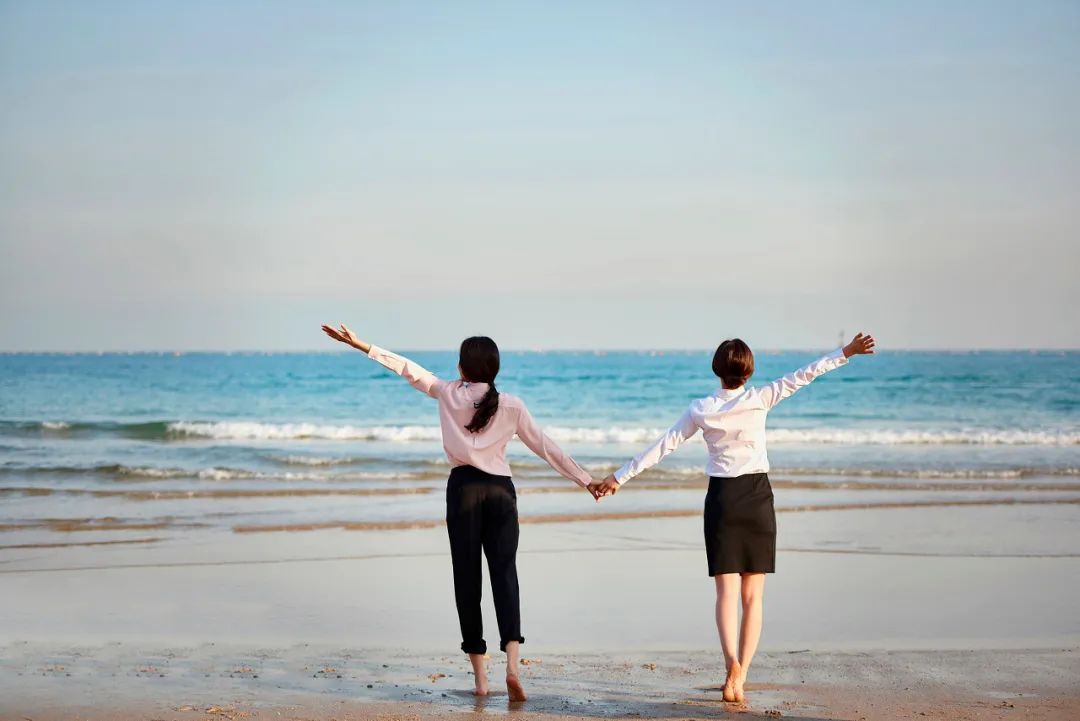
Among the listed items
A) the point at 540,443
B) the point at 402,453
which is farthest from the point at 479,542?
the point at 402,453

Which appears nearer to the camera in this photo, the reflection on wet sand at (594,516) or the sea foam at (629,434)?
the reflection on wet sand at (594,516)

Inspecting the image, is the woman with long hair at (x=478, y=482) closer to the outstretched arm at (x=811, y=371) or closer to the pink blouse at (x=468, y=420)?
the pink blouse at (x=468, y=420)

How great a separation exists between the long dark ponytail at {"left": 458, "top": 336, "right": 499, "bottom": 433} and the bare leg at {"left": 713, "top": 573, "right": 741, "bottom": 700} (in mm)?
1338

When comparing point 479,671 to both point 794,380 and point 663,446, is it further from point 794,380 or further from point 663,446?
point 794,380

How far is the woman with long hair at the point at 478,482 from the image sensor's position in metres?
5.09

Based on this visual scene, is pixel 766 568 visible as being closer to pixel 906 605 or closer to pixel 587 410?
pixel 906 605

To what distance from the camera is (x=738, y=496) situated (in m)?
5.05

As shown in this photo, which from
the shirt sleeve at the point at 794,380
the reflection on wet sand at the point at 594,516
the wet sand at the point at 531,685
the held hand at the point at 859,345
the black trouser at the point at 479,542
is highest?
the held hand at the point at 859,345

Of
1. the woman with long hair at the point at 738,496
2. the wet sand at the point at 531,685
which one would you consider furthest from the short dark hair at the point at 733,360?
the wet sand at the point at 531,685

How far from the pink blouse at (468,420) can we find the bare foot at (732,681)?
1.24 metres

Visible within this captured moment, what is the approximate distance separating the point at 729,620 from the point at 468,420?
154 cm

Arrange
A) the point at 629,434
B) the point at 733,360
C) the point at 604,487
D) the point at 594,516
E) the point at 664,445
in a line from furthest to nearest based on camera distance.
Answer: the point at 629,434
the point at 594,516
the point at 604,487
the point at 664,445
the point at 733,360

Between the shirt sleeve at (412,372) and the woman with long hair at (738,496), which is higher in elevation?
the shirt sleeve at (412,372)

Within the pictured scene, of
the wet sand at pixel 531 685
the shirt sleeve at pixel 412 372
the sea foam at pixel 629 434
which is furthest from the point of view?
the sea foam at pixel 629 434
